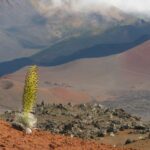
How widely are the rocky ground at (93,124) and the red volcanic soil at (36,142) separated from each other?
48.6 ft

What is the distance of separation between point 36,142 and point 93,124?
31.8m

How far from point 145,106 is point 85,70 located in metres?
73.1

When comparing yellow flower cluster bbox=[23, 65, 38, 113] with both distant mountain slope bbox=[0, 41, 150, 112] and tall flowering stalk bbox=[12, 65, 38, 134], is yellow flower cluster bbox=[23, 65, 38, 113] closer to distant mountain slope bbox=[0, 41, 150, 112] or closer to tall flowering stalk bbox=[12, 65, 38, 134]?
tall flowering stalk bbox=[12, 65, 38, 134]

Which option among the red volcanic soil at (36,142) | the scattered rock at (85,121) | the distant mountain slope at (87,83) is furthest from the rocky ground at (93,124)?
the distant mountain slope at (87,83)

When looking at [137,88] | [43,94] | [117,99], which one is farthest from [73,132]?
[137,88]

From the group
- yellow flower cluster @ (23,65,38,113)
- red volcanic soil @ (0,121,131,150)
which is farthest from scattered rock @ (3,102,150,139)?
red volcanic soil @ (0,121,131,150)

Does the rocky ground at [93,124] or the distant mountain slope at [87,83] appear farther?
the distant mountain slope at [87,83]

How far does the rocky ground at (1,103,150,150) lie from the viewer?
42062 millimetres

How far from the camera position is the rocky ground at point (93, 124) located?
1656 inches

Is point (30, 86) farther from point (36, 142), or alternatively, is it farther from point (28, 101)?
point (36, 142)

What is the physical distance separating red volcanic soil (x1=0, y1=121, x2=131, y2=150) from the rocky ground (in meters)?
14.8

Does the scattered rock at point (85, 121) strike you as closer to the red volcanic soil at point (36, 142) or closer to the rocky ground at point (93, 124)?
the rocky ground at point (93, 124)

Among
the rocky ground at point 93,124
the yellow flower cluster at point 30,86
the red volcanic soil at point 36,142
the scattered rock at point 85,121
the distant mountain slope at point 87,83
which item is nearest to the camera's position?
the red volcanic soil at point 36,142

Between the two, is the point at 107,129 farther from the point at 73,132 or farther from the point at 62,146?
the point at 62,146
